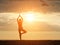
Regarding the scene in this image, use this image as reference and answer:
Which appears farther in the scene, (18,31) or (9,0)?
(9,0)

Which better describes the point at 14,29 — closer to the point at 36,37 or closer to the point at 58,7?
the point at 36,37

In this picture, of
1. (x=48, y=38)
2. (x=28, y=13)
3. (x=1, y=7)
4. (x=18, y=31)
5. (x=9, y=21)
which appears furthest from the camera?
(x=1, y=7)

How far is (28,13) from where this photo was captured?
1675mm

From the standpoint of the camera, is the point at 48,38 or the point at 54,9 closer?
the point at 48,38

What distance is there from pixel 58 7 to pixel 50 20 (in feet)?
0.93

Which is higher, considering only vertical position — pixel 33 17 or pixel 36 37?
pixel 33 17

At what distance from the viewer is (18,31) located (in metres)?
1.27

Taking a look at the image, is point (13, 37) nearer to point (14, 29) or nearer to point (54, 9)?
point (14, 29)

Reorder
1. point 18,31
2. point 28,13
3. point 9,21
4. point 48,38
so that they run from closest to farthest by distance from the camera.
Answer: point 48,38 < point 18,31 < point 9,21 < point 28,13

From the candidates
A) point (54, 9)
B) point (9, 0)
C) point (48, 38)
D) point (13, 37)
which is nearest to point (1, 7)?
point (9, 0)

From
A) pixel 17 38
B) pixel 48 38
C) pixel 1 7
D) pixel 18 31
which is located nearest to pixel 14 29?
pixel 18 31

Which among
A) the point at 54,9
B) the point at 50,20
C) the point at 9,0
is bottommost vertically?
the point at 50,20

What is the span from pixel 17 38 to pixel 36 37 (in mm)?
121

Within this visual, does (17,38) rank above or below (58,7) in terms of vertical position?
below
